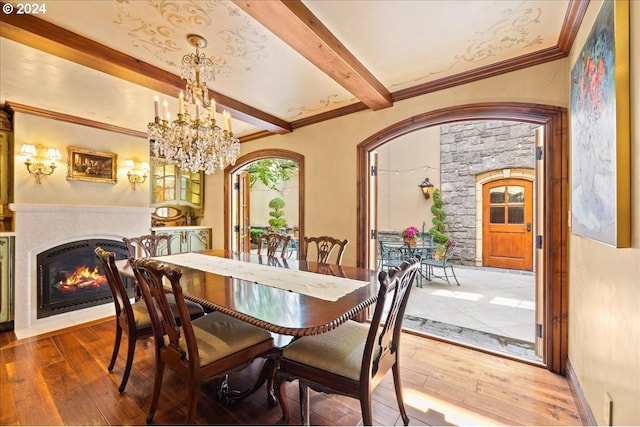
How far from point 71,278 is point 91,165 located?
150 cm

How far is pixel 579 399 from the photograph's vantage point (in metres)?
1.72

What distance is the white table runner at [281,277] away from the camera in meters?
1.67

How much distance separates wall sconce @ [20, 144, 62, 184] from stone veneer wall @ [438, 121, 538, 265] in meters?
7.44

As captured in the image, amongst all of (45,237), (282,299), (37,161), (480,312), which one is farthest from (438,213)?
(37,161)

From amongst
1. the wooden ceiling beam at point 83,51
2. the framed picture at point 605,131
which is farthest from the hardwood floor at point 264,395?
the wooden ceiling beam at point 83,51

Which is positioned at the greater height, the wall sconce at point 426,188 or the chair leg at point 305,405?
the wall sconce at point 426,188

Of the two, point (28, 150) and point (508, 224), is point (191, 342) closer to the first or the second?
point (28, 150)

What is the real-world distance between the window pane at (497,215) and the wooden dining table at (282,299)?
19.1ft

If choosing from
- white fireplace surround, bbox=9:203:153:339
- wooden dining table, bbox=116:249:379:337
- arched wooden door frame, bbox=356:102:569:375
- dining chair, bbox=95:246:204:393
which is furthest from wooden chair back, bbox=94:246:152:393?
arched wooden door frame, bbox=356:102:569:375

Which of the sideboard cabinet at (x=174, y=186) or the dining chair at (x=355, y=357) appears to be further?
the sideboard cabinet at (x=174, y=186)

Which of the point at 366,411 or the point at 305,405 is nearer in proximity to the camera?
the point at 366,411

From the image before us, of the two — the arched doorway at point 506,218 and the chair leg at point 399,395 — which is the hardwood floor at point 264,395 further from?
the arched doorway at point 506,218

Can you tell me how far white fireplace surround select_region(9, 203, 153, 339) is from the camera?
9.83 feet

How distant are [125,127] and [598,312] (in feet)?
17.5
